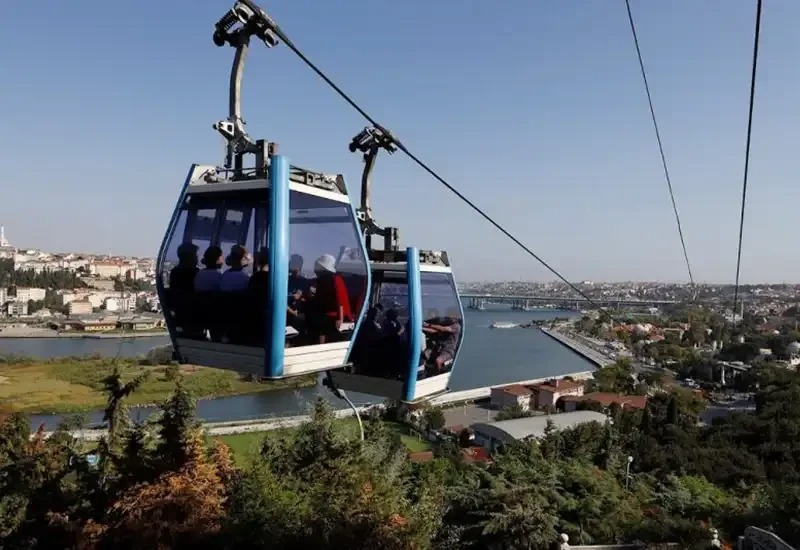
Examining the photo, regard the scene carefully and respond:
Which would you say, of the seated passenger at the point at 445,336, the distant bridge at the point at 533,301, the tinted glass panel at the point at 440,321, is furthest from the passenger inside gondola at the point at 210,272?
the distant bridge at the point at 533,301

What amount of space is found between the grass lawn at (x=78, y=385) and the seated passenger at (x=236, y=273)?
17.9 meters

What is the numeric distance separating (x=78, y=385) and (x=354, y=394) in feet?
38.1

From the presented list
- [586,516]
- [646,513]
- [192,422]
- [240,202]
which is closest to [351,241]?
[240,202]

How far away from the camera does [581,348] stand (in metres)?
47.8

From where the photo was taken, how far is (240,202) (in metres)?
2.35

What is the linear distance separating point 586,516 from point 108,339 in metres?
43.6

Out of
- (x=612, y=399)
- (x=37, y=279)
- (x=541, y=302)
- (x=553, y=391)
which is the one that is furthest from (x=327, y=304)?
(x=541, y=302)

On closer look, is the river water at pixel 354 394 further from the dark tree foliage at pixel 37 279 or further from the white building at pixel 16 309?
the dark tree foliage at pixel 37 279

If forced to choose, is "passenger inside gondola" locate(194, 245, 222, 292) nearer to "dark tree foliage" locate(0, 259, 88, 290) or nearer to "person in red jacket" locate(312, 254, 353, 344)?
"person in red jacket" locate(312, 254, 353, 344)

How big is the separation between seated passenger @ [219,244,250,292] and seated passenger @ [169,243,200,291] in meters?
0.16

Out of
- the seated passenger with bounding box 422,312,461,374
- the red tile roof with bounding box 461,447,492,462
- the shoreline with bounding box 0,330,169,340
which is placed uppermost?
the seated passenger with bounding box 422,312,461,374

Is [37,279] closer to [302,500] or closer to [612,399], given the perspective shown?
[612,399]

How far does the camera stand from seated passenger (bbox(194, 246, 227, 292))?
239cm

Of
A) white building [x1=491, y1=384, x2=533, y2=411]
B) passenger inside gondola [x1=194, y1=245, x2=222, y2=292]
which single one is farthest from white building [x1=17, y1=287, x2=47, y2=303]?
passenger inside gondola [x1=194, y1=245, x2=222, y2=292]
